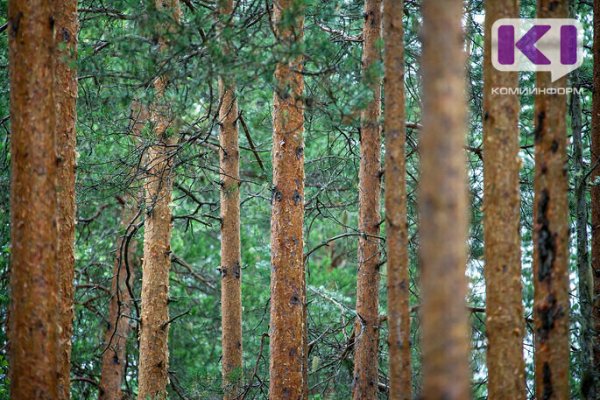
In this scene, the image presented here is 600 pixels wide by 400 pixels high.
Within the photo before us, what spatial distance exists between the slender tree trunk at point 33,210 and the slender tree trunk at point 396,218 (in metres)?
2.99

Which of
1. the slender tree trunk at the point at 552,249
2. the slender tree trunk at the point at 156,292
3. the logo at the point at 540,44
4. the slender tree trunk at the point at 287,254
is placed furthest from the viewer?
the slender tree trunk at the point at 156,292

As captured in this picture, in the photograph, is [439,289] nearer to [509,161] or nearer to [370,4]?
[509,161]

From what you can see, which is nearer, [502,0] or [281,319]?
[502,0]

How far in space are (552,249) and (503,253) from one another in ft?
1.34

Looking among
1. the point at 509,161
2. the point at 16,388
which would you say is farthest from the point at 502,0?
the point at 16,388

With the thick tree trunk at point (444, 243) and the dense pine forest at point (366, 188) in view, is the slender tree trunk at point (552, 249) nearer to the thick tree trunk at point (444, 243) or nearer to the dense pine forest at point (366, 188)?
the dense pine forest at point (366, 188)

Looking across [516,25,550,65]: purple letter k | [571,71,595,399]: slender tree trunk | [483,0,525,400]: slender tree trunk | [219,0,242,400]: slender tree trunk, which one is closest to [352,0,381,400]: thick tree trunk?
[516,25,550,65]: purple letter k

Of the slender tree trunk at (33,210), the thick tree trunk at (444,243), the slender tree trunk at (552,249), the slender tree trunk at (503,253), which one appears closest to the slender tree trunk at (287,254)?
the slender tree trunk at (503,253)

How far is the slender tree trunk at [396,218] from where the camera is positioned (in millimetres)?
7414

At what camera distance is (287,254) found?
938 cm

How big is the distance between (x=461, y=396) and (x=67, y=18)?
21.1 ft

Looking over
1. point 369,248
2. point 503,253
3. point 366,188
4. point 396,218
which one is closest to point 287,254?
point 369,248

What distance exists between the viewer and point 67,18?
880cm

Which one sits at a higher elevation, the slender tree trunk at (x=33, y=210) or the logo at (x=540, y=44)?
the logo at (x=540, y=44)
